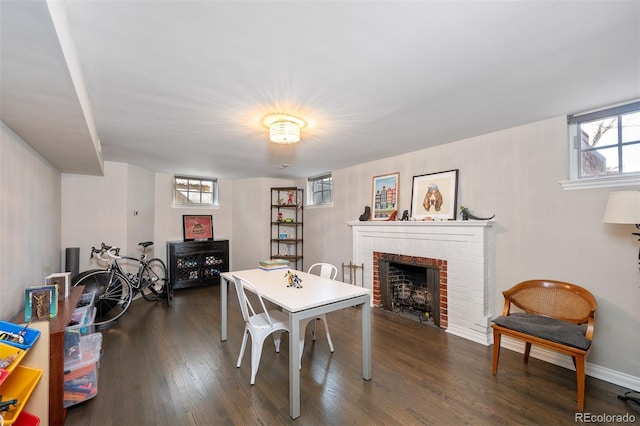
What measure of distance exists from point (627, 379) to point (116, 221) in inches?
249

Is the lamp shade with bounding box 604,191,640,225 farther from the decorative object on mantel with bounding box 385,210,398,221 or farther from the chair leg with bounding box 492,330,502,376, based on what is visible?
the decorative object on mantel with bounding box 385,210,398,221

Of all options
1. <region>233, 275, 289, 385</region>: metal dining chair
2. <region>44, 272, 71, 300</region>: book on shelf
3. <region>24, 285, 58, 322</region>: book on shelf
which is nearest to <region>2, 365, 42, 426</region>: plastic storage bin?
<region>24, 285, 58, 322</region>: book on shelf

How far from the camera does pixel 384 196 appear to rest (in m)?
4.30

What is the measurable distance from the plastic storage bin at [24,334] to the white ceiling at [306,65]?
53.9 inches

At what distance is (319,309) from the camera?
6.92 feet

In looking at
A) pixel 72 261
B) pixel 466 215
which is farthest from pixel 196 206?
pixel 466 215

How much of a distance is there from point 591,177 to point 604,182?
12 centimetres

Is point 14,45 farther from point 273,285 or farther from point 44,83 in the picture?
point 273,285

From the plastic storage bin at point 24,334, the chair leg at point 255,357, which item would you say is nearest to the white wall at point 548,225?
the chair leg at point 255,357

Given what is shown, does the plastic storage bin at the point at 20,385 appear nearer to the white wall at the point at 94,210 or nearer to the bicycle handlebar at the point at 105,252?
the bicycle handlebar at the point at 105,252

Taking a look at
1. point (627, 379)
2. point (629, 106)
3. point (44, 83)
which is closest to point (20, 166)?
point (44, 83)

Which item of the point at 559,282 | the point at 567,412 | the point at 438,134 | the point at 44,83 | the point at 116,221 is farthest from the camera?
the point at 116,221

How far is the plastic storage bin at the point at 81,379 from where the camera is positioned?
2.03 meters

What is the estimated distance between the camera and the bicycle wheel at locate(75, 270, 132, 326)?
3643 mm
